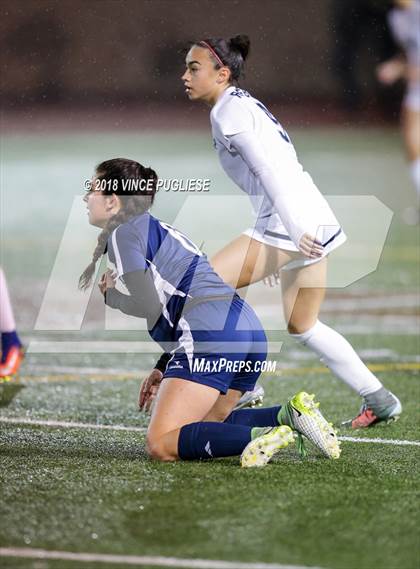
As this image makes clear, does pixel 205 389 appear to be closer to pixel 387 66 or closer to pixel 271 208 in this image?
pixel 271 208

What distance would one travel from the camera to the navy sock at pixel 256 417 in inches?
169

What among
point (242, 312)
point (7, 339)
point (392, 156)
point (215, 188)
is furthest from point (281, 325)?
point (392, 156)

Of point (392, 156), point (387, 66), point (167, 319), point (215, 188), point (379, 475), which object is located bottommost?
point (379, 475)

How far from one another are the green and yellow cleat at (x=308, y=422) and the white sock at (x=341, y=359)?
0.77 metres

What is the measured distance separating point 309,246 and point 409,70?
10.1 m

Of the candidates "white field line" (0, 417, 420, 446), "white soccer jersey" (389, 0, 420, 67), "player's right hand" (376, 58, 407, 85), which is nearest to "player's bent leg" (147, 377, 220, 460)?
"white field line" (0, 417, 420, 446)

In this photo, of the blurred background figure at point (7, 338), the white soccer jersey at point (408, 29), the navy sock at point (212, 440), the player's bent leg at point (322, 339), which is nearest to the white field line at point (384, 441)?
the player's bent leg at point (322, 339)

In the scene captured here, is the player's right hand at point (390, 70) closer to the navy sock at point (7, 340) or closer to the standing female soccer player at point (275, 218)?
the navy sock at point (7, 340)

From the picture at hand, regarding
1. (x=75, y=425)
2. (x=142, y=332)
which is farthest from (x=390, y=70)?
(x=75, y=425)

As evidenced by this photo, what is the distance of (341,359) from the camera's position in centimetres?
491

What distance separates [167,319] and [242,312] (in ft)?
0.95

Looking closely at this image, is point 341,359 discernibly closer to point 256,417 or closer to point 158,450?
point 256,417

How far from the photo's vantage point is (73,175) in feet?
51.3

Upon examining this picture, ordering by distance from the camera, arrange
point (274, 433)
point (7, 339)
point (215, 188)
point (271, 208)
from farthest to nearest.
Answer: point (215, 188)
point (7, 339)
point (271, 208)
point (274, 433)
